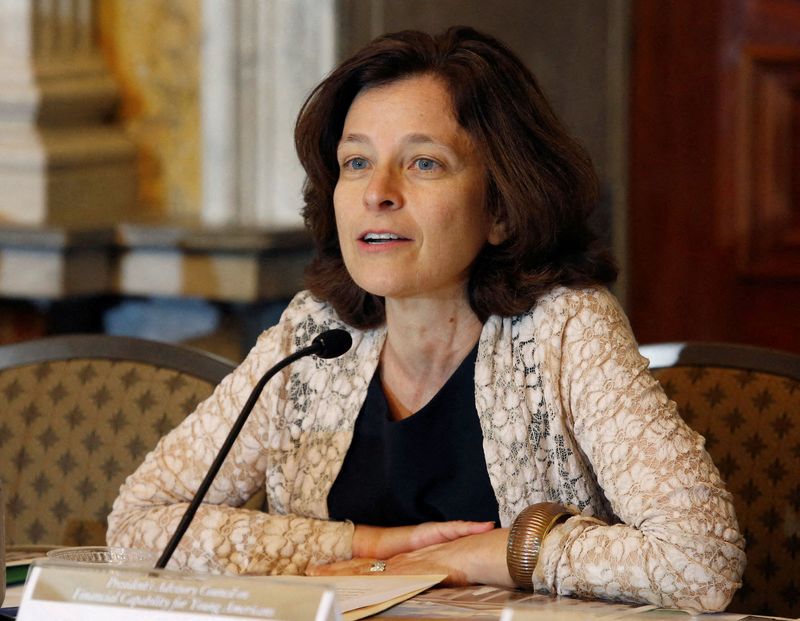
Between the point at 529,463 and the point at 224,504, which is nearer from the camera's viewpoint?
the point at 529,463

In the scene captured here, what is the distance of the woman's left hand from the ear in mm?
456

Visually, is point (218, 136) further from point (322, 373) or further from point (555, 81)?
point (322, 373)

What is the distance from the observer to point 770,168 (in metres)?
3.35

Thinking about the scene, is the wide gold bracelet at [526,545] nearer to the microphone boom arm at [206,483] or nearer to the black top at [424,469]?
the black top at [424,469]

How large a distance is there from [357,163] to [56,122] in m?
1.87

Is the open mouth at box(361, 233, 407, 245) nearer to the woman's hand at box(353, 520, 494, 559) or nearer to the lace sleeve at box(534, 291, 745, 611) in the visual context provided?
the lace sleeve at box(534, 291, 745, 611)

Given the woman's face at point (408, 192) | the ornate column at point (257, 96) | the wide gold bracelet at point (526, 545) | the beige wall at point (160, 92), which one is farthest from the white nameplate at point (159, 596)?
the beige wall at point (160, 92)

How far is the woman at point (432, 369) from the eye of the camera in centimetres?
177

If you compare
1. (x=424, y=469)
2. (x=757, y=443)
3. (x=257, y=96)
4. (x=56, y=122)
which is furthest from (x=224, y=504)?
(x=56, y=122)

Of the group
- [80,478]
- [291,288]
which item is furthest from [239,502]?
[291,288]

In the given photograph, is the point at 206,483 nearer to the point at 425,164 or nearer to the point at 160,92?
the point at 425,164

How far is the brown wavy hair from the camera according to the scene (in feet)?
6.13

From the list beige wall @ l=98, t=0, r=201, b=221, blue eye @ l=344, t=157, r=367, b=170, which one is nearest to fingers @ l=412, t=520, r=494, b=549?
blue eye @ l=344, t=157, r=367, b=170

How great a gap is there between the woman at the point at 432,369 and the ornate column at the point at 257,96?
4.61ft
